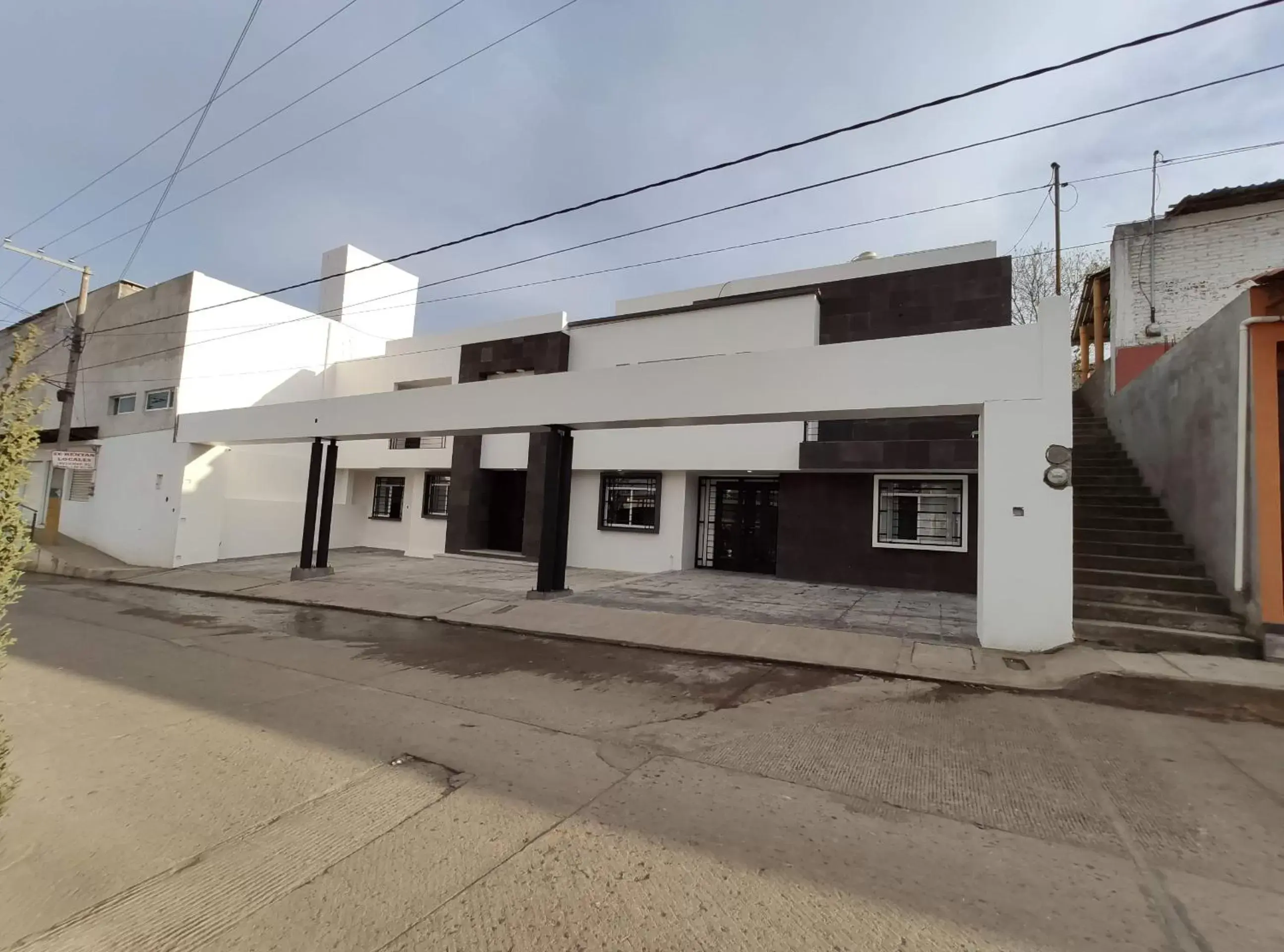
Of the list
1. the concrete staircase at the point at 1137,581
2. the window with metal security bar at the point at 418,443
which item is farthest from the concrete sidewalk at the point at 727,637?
the window with metal security bar at the point at 418,443

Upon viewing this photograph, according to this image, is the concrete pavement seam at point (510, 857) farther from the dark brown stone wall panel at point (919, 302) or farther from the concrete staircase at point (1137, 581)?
the dark brown stone wall panel at point (919, 302)

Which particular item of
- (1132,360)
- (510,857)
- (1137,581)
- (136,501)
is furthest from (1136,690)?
(136,501)

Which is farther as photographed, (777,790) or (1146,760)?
(1146,760)

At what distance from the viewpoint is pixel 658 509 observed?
49.7 feet

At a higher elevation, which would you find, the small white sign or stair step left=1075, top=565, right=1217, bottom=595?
the small white sign

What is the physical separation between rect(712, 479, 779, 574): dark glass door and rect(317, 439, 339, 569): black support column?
29.7 feet

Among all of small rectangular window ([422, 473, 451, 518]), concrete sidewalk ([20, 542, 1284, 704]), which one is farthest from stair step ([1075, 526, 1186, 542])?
small rectangular window ([422, 473, 451, 518])

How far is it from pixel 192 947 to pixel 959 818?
3529mm

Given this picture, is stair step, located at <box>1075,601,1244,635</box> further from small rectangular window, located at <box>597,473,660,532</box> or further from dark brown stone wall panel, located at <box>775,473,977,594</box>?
small rectangular window, located at <box>597,473,660,532</box>

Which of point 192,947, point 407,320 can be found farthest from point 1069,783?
point 407,320

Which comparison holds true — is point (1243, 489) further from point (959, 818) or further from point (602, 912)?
point (602, 912)

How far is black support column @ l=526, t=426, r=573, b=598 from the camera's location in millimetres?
10234

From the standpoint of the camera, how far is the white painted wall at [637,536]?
48.8ft

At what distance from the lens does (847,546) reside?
13102 mm
